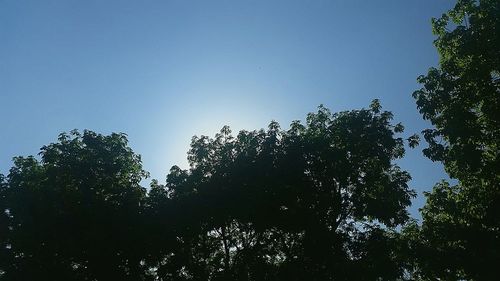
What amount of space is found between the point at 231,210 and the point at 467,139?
15.3 m

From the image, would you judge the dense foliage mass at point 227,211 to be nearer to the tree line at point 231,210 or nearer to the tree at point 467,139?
the tree line at point 231,210

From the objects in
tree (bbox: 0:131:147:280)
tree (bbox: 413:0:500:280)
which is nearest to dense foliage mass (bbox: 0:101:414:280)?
tree (bbox: 0:131:147:280)

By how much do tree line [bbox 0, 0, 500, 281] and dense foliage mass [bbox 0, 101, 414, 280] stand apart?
8 cm

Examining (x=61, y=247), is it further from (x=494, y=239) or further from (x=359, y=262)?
(x=494, y=239)

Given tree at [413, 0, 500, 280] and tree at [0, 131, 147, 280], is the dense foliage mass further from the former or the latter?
tree at [413, 0, 500, 280]

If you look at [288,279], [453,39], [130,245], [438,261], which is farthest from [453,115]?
[130,245]

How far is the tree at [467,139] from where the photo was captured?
18406 mm

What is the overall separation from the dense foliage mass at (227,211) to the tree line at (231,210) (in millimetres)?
75

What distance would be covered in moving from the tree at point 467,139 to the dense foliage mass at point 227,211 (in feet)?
18.6

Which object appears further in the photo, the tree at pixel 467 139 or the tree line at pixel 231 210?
the tree line at pixel 231 210

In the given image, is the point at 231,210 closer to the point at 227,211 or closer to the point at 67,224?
the point at 227,211

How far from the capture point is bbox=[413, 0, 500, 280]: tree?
18406mm

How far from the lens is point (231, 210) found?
27969 mm

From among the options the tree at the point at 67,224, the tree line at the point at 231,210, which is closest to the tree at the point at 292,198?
the tree line at the point at 231,210
